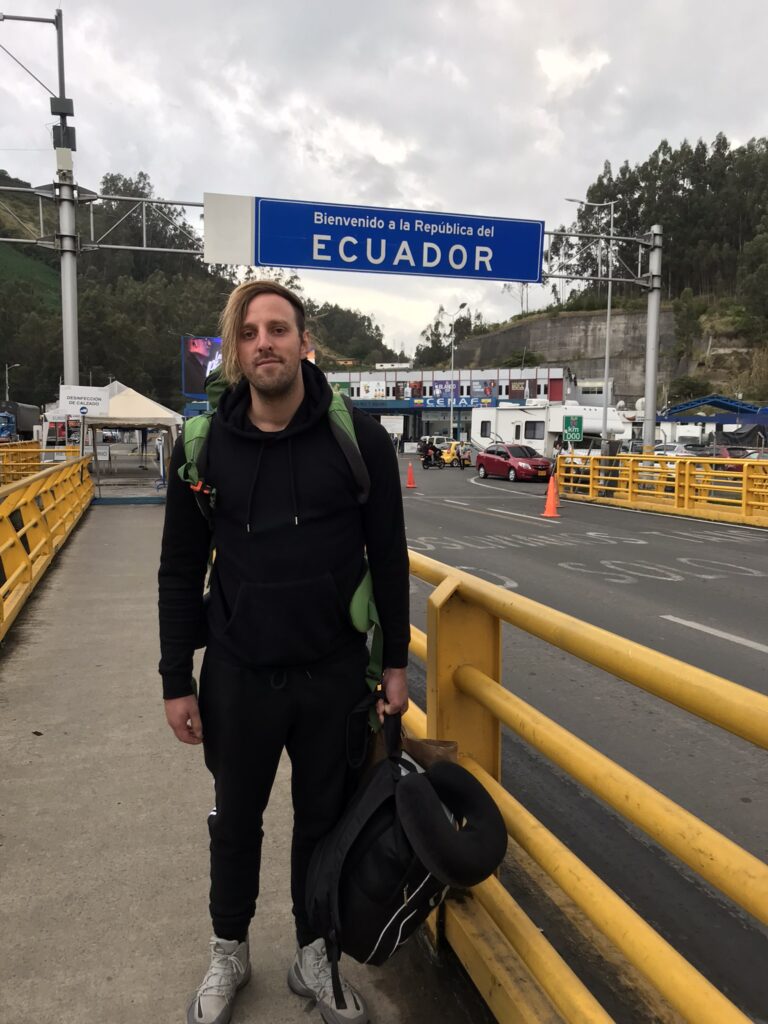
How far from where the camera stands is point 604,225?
327ft

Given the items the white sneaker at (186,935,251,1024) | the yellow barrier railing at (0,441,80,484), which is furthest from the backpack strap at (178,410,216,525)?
the yellow barrier railing at (0,441,80,484)

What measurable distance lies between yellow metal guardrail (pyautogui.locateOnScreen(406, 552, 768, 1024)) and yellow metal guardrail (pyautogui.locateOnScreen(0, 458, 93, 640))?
4708 mm

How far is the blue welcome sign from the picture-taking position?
16734mm

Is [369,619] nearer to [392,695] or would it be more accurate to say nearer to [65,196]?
[392,695]

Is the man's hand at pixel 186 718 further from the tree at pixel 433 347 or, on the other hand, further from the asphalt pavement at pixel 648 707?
the tree at pixel 433 347

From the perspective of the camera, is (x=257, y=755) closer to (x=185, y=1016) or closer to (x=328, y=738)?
(x=328, y=738)

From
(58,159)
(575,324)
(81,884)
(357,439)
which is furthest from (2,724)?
(575,324)

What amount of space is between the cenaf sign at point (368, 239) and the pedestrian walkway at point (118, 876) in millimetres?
13280

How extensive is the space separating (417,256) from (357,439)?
16.2 m

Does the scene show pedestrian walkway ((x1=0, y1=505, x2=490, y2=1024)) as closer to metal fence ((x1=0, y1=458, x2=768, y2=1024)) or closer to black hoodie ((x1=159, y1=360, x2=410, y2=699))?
metal fence ((x1=0, y1=458, x2=768, y2=1024))

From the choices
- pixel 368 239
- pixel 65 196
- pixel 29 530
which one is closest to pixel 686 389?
pixel 368 239

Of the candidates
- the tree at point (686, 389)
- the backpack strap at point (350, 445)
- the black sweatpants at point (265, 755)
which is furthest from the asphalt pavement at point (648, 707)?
the tree at point (686, 389)

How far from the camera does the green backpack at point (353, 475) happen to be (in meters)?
2.11

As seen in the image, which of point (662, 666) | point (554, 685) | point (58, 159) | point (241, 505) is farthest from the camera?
point (58, 159)
